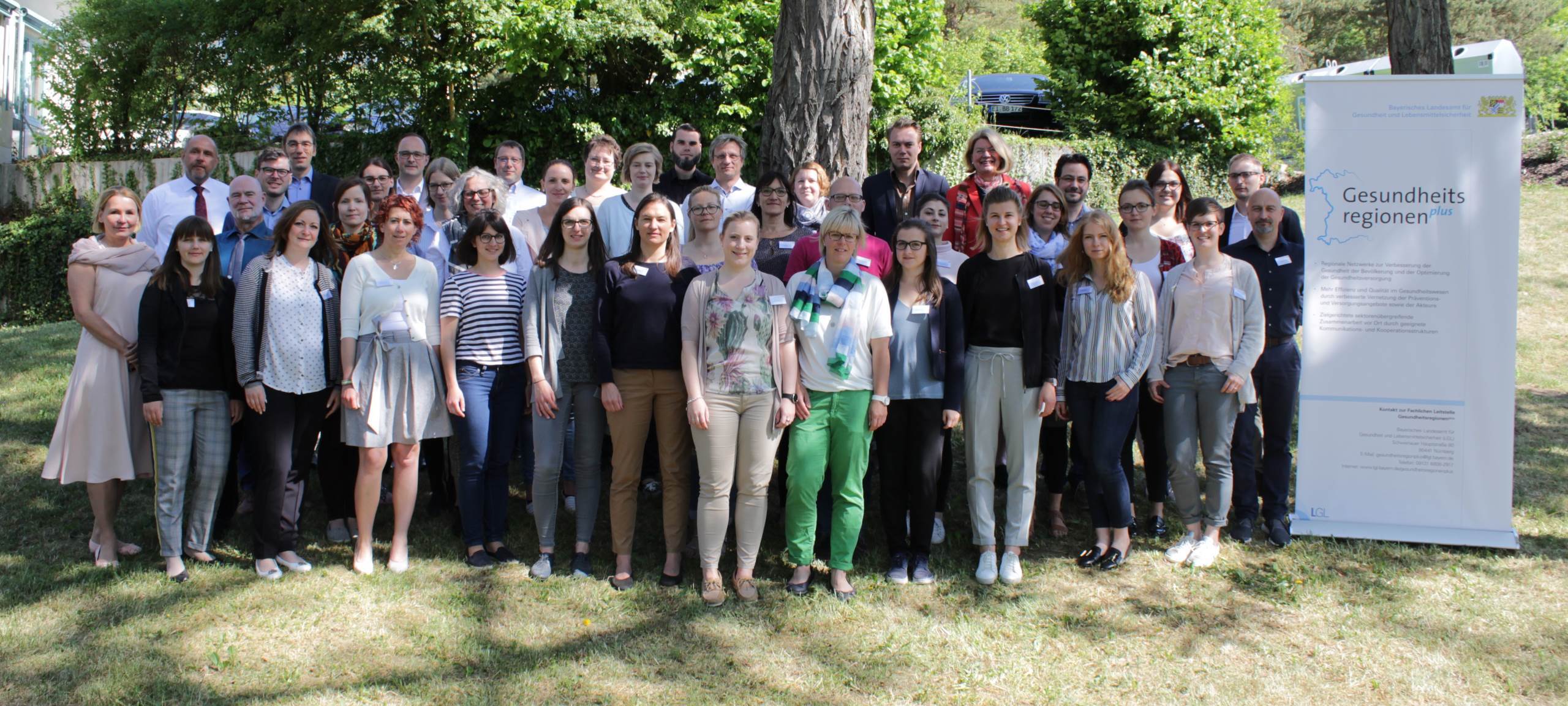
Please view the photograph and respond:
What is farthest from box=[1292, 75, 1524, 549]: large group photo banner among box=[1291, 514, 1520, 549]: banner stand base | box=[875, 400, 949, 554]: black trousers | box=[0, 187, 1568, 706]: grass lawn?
box=[875, 400, 949, 554]: black trousers

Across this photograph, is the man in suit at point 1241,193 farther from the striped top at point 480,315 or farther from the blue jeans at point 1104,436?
the striped top at point 480,315

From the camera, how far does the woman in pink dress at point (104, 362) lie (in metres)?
4.67

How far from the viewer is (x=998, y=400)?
475 cm

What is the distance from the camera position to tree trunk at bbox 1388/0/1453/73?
6.66 meters

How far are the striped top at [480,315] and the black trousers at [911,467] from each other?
181cm

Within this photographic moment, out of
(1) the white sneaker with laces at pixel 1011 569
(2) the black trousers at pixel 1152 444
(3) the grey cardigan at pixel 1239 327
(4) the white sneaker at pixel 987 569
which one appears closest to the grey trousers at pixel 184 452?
(4) the white sneaker at pixel 987 569

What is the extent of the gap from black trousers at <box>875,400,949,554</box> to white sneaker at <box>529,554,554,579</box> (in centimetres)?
160

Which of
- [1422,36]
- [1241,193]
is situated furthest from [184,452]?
[1422,36]

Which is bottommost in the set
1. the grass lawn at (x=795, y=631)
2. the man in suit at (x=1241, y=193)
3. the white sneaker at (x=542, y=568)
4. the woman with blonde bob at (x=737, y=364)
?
the grass lawn at (x=795, y=631)

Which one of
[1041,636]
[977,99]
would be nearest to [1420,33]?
[1041,636]

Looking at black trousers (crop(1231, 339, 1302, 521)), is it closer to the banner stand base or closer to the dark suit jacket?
the banner stand base

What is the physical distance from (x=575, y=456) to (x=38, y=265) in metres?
14.5

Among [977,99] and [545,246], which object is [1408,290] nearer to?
[545,246]

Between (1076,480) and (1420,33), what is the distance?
3852mm
